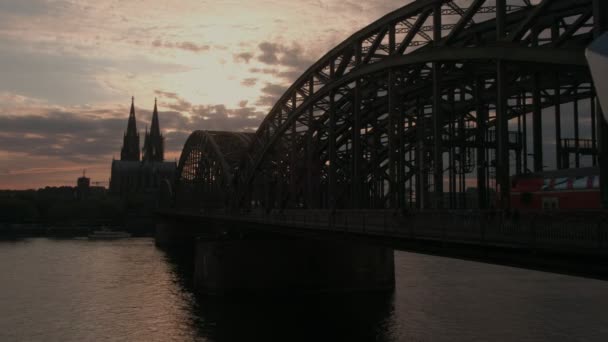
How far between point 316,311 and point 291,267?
25.0 feet

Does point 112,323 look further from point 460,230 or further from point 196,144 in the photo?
point 196,144

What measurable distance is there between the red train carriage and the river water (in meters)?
13.3

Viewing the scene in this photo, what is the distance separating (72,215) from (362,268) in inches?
5691

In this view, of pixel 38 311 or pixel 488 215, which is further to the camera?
pixel 38 311

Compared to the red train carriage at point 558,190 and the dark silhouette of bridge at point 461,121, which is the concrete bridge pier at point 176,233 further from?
the red train carriage at point 558,190

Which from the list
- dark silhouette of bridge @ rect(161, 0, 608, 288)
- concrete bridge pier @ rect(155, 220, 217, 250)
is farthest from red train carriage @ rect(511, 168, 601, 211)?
concrete bridge pier @ rect(155, 220, 217, 250)

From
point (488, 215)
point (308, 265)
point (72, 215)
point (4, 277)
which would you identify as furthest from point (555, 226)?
point (72, 215)

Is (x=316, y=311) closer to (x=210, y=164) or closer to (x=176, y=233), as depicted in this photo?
(x=210, y=164)

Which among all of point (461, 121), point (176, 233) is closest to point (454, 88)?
point (461, 121)

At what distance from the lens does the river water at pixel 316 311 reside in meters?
37.1

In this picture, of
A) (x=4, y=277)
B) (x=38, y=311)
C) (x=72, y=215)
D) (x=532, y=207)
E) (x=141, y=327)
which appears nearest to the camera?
(x=532, y=207)

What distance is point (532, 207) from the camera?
78.4 ft

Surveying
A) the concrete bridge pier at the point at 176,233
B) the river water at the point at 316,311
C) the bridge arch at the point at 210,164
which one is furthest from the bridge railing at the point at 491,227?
the concrete bridge pier at the point at 176,233

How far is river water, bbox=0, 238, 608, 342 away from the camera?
37.1 metres
